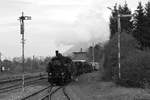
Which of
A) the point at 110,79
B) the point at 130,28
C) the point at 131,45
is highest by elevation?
the point at 130,28

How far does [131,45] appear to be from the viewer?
4309cm

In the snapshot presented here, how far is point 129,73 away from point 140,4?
28495mm

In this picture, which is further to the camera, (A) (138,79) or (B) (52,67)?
(B) (52,67)

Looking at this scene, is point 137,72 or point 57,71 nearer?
point 137,72

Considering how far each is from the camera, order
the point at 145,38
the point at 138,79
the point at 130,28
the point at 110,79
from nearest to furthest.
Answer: the point at 138,79 < the point at 110,79 < the point at 145,38 < the point at 130,28

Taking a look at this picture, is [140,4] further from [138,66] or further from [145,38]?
[138,66]

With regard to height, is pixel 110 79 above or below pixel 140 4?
below

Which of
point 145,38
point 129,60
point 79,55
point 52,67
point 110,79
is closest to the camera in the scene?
point 129,60

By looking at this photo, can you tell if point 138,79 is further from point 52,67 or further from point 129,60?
point 52,67

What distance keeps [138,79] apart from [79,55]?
79.1 meters

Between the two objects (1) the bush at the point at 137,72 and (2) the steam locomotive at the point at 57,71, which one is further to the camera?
(2) the steam locomotive at the point at 57,71

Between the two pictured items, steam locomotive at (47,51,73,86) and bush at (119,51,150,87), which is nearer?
bush at (119,51,150,87)

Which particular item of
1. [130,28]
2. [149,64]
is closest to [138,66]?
[149,64]

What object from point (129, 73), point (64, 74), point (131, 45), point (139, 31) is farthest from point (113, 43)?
point (139, 31)
